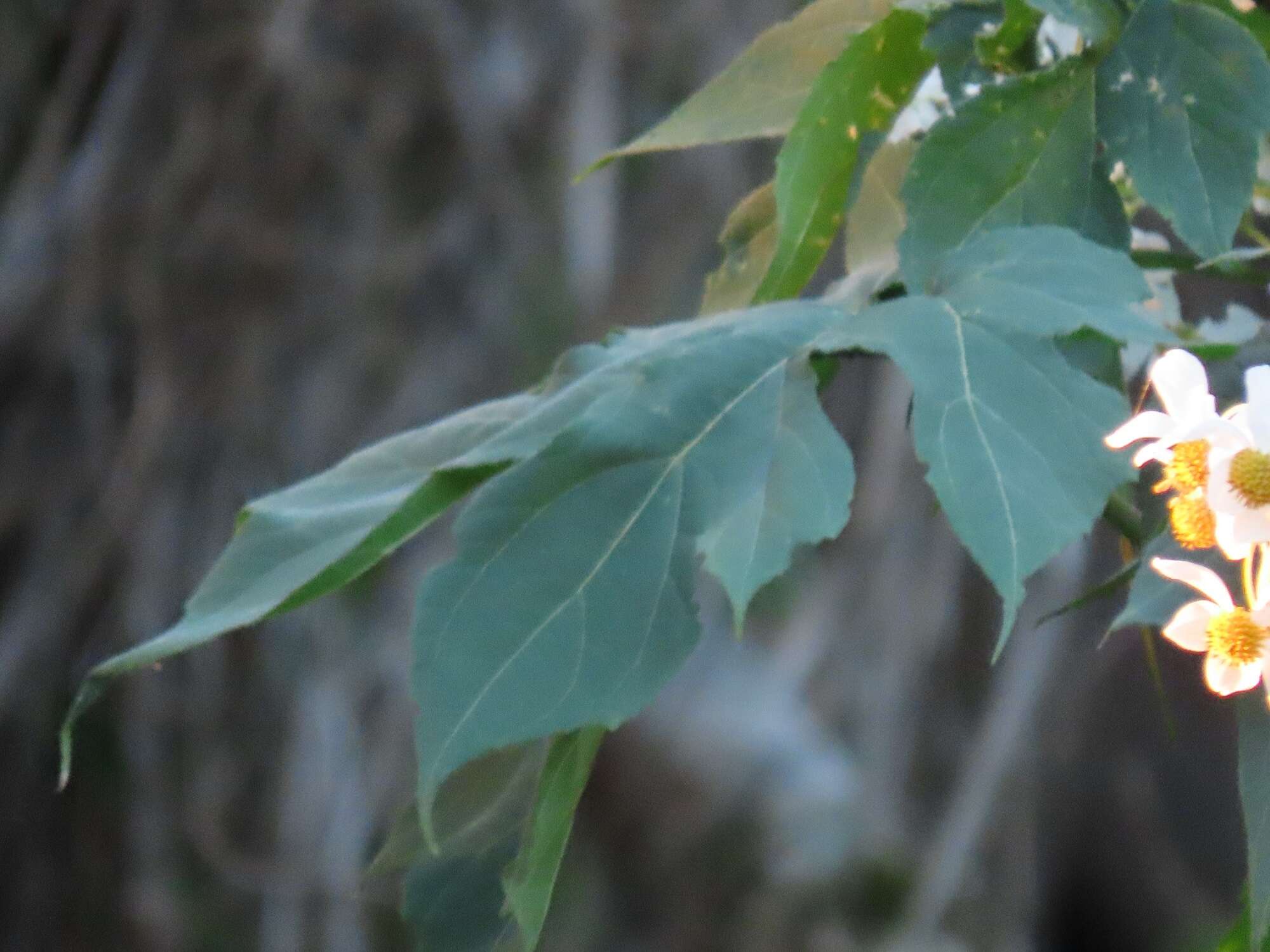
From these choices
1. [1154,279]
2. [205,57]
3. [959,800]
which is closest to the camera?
[1154,279]

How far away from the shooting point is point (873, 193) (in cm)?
43

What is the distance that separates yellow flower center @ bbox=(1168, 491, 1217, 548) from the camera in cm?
29

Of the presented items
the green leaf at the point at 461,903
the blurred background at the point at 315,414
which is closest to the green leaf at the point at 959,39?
the green leaf at the point at 461,903

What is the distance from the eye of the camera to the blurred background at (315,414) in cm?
150

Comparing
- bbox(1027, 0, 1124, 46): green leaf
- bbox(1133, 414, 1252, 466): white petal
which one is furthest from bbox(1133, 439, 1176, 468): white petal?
bbox(1027, 0, 1124, 46): green leaf

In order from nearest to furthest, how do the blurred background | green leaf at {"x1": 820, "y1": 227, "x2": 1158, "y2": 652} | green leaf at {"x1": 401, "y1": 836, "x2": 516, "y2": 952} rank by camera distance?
1. green leaf at {"x1": 820, "y1": 227, "x2": 1158, "y2": 652}
2. green leaf at {"x1": 401, "y1": 836, "x2": 516, "y2": 952}
3. the blurred background

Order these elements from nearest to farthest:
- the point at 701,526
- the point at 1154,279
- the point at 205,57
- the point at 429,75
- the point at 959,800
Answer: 1. the point at 701,526
2. the point at 1154,279
3. the point at 205,57
4. the point at 429,75
5. the point at 959,800

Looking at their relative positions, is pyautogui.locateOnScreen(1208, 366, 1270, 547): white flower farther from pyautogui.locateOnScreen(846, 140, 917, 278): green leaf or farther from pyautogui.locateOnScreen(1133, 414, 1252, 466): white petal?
pyautogui.locateOnScreen(846, 140, 917, 278): green leaf

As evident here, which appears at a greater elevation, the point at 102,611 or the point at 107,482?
the point at 107,482

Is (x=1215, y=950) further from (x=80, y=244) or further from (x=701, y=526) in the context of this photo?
(x=80, y=244)

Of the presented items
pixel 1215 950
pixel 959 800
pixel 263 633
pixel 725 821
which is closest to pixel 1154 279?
pixel 1215 950

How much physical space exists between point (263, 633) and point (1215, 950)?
4.52 feet

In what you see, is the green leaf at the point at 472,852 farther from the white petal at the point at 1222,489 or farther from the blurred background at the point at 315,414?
the blurred background at the point at 315,414

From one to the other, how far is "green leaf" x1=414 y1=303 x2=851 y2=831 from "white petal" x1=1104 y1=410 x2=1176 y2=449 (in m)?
0.06
